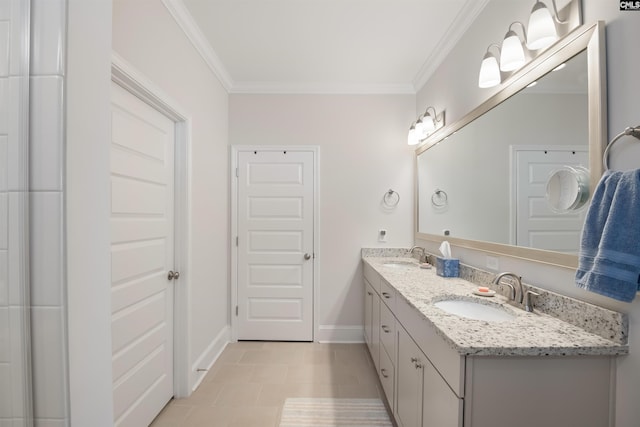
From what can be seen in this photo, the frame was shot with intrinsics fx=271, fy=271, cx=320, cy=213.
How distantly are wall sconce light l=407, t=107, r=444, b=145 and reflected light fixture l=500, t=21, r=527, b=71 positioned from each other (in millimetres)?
924

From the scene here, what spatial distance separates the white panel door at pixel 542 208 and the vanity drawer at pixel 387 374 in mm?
1076

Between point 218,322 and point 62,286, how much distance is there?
2.34 meters

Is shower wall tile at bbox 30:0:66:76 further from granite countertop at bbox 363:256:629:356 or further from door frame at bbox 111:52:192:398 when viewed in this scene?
door frame at bbox 111:52:192:398

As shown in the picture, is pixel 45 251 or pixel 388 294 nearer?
pixel 45 251

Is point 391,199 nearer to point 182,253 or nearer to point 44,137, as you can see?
point 182,253

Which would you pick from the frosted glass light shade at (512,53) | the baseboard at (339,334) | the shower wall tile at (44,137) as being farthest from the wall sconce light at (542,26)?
the baseboard at (339,334)

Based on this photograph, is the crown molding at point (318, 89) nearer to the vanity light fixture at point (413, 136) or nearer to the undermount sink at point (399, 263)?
the vanity light fixture at point (413, 136)

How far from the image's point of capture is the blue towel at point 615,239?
81 centimetres

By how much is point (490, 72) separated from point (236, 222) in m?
2.46

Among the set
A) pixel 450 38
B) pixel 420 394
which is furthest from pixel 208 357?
pixel 450 38

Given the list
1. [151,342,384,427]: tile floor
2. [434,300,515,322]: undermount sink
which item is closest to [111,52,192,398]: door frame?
[151,342,384,427]: tile floor

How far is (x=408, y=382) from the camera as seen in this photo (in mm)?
1403

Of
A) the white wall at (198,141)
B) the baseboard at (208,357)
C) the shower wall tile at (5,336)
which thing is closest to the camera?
the shower wall tile at (5,336)

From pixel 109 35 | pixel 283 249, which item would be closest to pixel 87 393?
pixel 109 35
